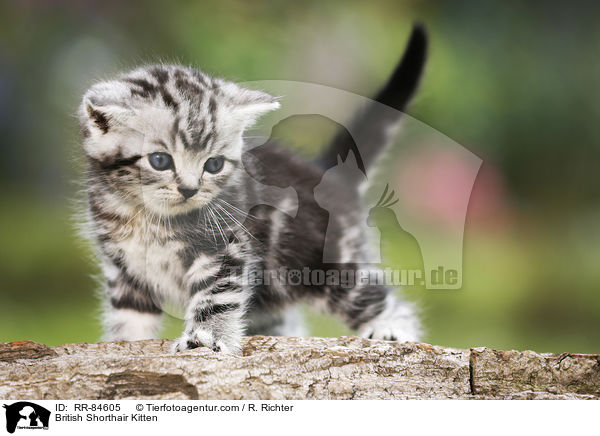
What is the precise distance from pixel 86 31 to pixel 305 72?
49 centimetres

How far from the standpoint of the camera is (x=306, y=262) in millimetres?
1332

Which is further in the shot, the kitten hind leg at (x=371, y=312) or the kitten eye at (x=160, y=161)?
the kitten hind leg at (x=371, y=312)

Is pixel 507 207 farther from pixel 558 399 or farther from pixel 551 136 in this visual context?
pixel 558 399

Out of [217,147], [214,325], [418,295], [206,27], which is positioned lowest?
[214,325]

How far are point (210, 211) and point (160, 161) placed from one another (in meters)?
0.14

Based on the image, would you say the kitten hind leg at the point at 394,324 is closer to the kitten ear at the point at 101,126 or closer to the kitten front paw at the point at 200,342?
the kitten front paw at the point at 200,342

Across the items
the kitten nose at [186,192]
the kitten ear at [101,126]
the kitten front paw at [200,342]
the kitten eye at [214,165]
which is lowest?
the kitten front paw at [200,342]

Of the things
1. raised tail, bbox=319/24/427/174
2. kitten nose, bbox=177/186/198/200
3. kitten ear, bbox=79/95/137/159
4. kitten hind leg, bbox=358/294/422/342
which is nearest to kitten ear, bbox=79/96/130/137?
kitten ear, bbox=79/95/137/159

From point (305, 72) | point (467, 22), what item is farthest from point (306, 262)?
point (467, 22)

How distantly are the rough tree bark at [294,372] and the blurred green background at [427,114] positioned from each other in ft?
0.78

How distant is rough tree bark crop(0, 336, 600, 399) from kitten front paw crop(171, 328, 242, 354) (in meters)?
0.03

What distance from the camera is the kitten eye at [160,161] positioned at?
1.05 metres

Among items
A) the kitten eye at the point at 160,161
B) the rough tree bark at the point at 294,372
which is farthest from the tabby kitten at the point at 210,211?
the rough tree bark at the point at 294,372

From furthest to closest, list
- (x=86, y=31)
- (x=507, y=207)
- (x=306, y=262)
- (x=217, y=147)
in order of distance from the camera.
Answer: (x=507, y=207), (x=86, y=31), (x=306, y=262), (x=217, y=147)
